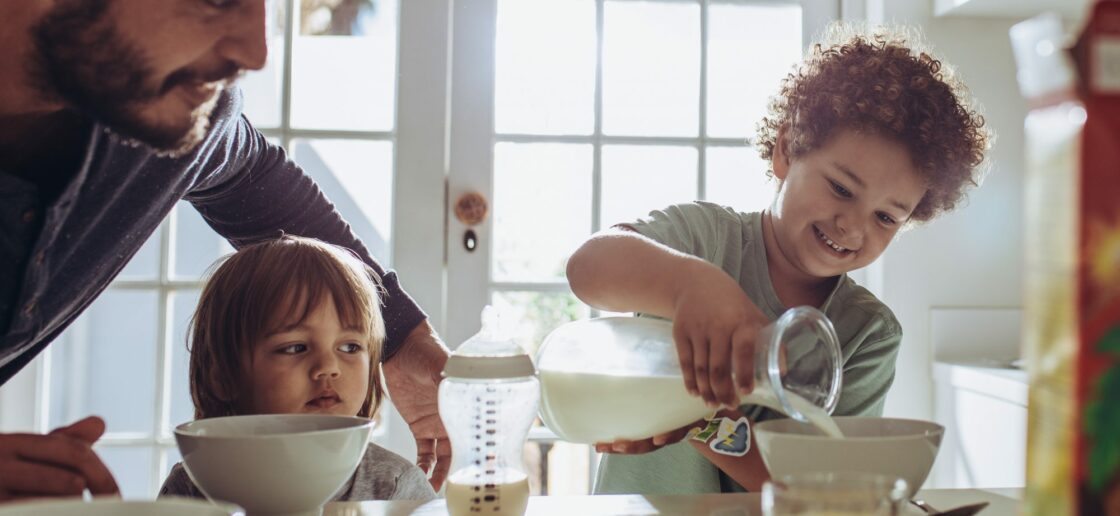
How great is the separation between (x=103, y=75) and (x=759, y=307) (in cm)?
82

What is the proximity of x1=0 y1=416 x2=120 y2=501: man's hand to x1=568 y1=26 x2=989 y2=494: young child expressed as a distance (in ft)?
1.70

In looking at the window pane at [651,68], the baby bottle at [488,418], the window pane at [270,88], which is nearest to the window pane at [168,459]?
the window pane at [270,88]

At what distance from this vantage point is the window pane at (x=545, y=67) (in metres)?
2.13

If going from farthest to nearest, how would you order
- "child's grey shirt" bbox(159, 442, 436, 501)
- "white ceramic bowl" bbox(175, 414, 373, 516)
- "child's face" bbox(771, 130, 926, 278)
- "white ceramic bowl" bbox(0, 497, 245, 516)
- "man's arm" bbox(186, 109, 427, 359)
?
"man's arm" bbox(186, 109, 427, 359) < "child's face" bbox(771, 130, 926, 278) < "child's grey shirt" bbox(159, 442, 436, 501) < "white ceramic bowl" bbox(175, 414, 373, 516) < "white ceramic bowl" bbox(0, 497, 245, 516)

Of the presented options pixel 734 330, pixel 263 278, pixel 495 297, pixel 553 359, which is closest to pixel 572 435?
pixel 553 359

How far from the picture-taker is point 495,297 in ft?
6.95

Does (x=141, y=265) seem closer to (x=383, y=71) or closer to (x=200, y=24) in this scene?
(x=383, y=71)

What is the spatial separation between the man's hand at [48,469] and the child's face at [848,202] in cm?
86

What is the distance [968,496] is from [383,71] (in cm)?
163

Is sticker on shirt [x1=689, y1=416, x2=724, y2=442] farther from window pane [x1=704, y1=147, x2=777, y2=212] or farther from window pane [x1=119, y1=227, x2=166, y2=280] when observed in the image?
window pane [x1=119, y1=227, x2=166, y2=280]

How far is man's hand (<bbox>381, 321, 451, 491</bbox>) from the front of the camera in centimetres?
121

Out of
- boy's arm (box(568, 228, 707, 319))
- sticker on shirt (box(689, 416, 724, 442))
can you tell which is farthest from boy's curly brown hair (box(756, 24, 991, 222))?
sticker on shirt (box(689, 416, 724, 442))

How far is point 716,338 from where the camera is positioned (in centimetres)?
73

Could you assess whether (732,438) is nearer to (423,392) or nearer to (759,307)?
(759,307)
